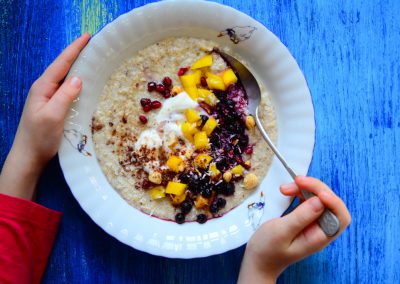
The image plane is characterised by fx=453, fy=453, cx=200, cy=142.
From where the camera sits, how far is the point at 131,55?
5.73 ft

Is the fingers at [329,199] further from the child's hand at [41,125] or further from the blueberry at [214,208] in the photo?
the child's hand at [41,125]

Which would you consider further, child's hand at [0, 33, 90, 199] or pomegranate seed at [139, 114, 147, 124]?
pomegranate seed at [139, 114, 147, 124]

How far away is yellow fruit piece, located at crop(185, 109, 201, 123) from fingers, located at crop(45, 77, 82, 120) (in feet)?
1.33

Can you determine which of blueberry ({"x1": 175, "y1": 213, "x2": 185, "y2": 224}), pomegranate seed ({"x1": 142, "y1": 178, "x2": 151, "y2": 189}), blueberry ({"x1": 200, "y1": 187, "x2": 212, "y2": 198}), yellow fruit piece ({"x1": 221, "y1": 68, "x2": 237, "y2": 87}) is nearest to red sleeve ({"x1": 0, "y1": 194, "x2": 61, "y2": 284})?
pomegranate seed ({"x1": 142, "y1": 178, "x2": 151, "y2": 189})

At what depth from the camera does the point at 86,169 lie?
5.51ft

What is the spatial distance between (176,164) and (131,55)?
1.49 feet

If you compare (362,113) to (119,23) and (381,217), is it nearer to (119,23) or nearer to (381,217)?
(381,217)

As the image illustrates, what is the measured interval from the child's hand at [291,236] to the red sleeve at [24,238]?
75cm

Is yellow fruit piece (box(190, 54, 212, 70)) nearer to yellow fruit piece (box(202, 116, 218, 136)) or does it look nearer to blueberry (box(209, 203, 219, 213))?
yellow fruit piece (box(202, 116, 218, 136))

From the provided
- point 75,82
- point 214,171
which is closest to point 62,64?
point 75,82

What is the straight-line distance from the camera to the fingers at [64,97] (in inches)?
62.5

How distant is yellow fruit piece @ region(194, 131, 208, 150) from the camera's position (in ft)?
5.61

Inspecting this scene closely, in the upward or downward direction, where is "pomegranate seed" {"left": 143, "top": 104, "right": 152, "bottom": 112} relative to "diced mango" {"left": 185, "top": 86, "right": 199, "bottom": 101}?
downward

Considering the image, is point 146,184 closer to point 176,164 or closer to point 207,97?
point 176,164
